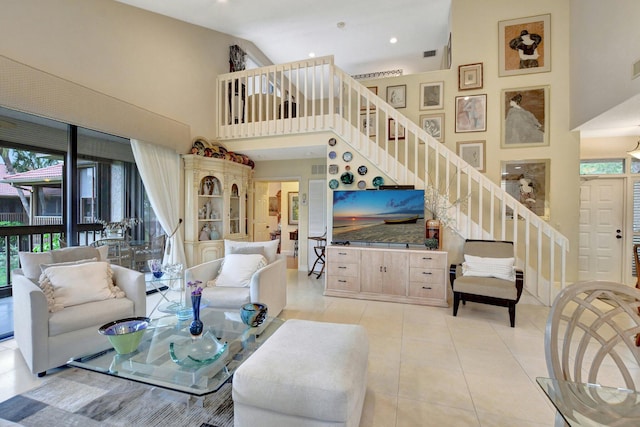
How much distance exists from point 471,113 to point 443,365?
170 inches

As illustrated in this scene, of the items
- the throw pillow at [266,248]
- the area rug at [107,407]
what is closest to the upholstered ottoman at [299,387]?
the area rug at [107,407]

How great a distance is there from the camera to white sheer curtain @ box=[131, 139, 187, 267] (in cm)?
399

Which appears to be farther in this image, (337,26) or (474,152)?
(337,26)

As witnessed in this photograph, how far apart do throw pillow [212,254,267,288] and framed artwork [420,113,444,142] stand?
386 centimetres

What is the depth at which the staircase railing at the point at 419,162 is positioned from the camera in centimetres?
392

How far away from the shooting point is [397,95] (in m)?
5.39

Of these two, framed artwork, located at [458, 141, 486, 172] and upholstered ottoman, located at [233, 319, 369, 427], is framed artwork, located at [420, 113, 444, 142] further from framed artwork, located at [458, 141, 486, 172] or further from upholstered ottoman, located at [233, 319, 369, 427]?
upholstered ottoman, located at [233, 319, 369, 427]

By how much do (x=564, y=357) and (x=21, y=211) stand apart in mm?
4414

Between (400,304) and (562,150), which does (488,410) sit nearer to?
(400,304)

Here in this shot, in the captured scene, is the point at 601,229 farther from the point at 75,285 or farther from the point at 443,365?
the point at 75,285

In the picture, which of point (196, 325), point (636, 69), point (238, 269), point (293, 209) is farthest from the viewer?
point (293, 209)

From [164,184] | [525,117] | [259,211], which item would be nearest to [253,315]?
[164,184]

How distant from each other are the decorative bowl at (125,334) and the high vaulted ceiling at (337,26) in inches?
156

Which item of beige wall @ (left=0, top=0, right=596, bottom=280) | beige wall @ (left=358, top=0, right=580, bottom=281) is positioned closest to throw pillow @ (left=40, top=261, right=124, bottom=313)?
beige wall @ (left=0, top=0, right=596, bottom=280)
